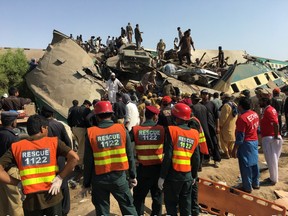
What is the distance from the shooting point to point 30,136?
2920mm

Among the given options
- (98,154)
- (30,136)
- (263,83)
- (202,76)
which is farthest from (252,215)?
(263,83)

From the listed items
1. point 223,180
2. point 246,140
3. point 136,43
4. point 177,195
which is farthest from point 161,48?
point 177,195

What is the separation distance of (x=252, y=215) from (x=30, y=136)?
3.54 metres

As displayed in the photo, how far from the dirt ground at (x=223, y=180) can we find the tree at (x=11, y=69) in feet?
33.7

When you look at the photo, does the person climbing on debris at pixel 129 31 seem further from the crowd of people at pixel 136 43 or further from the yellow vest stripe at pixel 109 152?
the yellow vest stripe at pixel 109 152

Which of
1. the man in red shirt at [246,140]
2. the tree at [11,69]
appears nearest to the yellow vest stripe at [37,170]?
the man in red shirt at [246,140]

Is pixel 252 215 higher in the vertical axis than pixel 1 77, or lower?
lower

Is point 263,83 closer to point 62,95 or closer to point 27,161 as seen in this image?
point 62,95

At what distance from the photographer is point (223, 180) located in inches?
250

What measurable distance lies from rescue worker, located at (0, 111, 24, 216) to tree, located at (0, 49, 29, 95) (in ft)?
36.0

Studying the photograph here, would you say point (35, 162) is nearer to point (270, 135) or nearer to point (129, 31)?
point (270, 135)

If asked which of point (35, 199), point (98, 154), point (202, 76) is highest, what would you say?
point (202, 76)

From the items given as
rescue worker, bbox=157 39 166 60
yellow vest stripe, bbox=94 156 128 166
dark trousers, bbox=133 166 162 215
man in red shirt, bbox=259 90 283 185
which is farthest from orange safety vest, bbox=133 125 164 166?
rescue worker, bbox=157 39 166 60

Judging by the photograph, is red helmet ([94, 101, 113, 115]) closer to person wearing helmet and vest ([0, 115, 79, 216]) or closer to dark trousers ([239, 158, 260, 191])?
person wearing helmet and vest ([0, 115, 79, 216])
